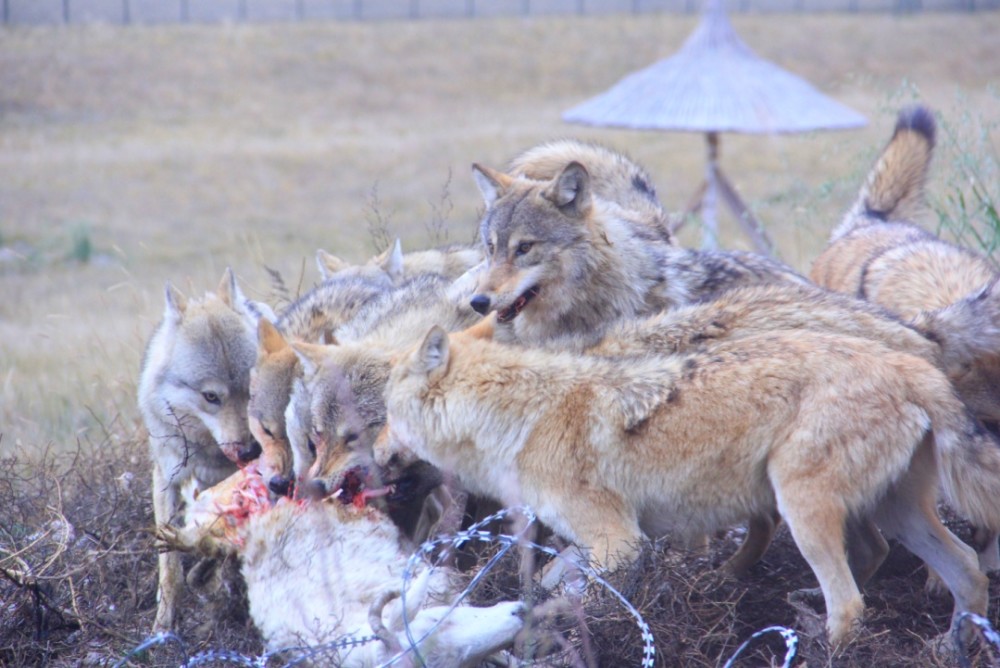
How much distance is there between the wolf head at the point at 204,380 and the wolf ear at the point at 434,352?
1266 mm

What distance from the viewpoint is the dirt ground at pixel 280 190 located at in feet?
16.8

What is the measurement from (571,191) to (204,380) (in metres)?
2.38

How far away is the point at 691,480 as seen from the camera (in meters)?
4.85

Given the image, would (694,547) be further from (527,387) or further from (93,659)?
(93,659)

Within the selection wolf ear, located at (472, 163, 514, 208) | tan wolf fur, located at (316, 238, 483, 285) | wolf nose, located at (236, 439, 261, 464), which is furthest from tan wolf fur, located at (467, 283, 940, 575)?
tan wolf fur, located at (316, 238, 483, 285)

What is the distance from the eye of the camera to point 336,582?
4934mm

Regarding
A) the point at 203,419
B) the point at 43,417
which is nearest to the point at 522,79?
the point at 43,417

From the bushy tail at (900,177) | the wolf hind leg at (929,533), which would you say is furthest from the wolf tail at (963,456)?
the bushy tail at (900,177)

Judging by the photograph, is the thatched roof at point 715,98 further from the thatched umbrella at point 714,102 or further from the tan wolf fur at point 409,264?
the tan wolf fur at point 409,264

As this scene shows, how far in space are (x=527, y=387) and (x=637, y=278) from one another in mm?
1756

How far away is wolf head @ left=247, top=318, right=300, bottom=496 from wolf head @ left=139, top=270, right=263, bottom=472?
11 cm

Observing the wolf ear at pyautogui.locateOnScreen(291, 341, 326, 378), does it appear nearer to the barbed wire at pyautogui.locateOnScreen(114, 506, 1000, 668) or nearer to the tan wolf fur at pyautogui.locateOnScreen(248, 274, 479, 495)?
the tan wolf fur at pyautogui.locateOnScreen(248, 274, 479, 495)

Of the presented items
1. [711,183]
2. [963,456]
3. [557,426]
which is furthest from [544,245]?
[711,183]

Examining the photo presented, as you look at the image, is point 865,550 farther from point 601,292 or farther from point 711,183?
point 711,183
